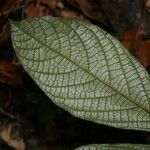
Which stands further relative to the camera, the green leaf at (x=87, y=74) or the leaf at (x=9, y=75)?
the leaf at (x=9, y=75)

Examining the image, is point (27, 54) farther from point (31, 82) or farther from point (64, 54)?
point (31, 82)

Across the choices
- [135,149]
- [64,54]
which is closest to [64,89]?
[64,54]

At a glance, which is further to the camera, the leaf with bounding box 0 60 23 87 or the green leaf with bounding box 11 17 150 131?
the leaf with bounding box 0 60 23 87

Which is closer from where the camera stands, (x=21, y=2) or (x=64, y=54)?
(x=64, y=54)

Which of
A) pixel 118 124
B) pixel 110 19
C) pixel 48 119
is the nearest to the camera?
pixel 118 124

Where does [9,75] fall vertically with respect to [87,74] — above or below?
below

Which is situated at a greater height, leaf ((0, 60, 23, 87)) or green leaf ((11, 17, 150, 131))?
green leaf ((11, 17, 150, 131))

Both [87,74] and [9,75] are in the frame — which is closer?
[87,74]

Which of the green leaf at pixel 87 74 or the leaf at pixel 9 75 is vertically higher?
the green leaf at pixel 87 74
